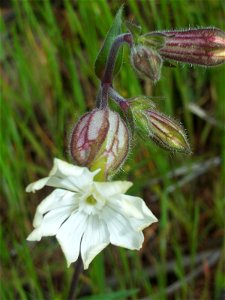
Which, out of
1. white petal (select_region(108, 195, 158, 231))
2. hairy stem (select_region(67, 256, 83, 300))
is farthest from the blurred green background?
white petal (select_region(108, 195, 158, 231))

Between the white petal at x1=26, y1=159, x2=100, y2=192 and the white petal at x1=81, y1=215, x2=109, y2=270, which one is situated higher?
the white petal at x1=26, y1=159, x2=100, y2=192

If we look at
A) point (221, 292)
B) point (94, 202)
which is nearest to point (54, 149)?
point (221, 292)

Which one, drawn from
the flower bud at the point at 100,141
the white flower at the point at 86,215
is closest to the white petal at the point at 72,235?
the white flower at the point at 86,215

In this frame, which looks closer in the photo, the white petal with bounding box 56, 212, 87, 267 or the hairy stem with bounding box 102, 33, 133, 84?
the white petal with bounding box 56, 212, 87, 267

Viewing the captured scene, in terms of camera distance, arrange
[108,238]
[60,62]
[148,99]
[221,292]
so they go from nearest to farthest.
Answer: [108,238] < [148,99] < [221,292] < [60,62]

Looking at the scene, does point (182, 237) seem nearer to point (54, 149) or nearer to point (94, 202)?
point (54, 149)

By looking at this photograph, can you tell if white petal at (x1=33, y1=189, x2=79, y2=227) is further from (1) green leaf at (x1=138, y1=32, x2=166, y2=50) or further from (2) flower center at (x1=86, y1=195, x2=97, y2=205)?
(1) green leaf at (x1=138, y1=32, x2=166, y2=50)
